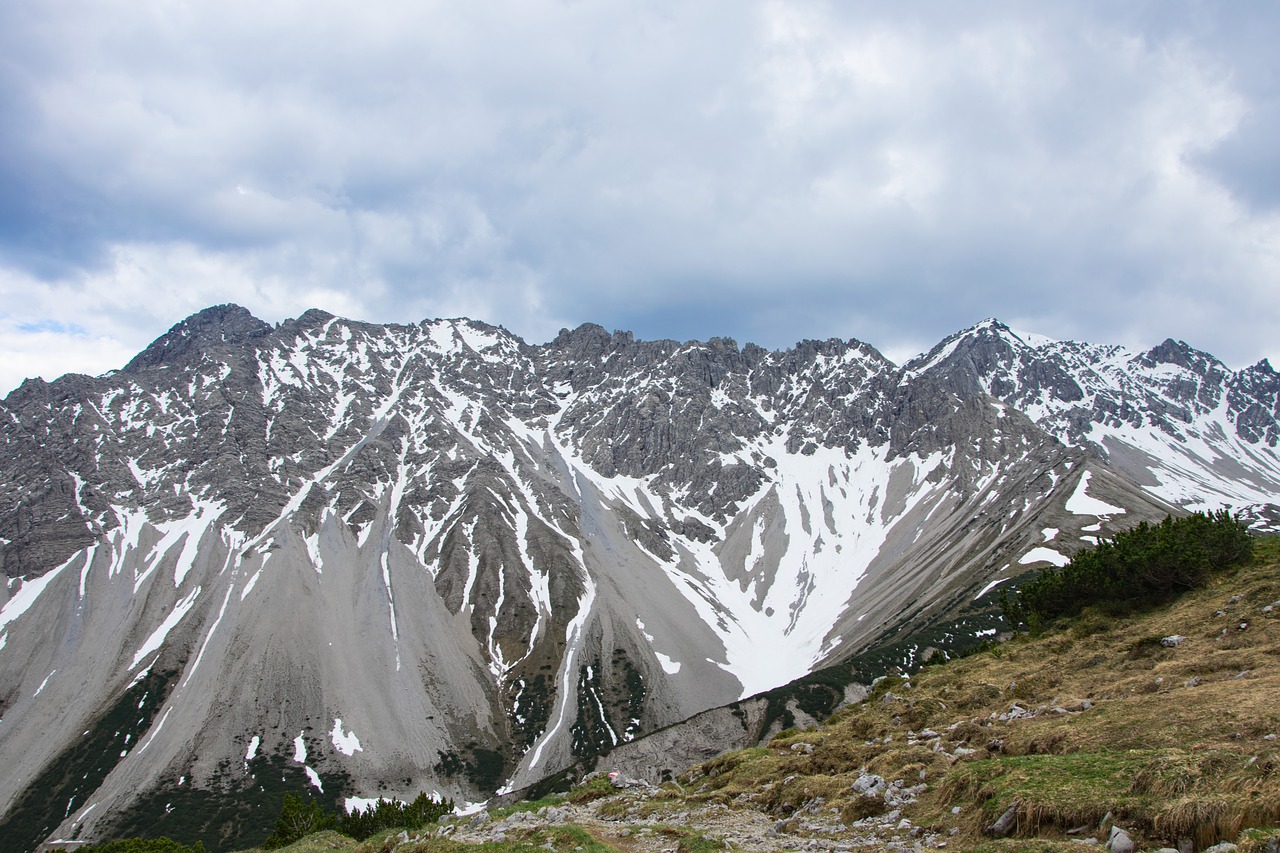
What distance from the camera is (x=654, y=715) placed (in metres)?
167

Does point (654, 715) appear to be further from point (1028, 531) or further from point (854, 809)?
point (854, 809)

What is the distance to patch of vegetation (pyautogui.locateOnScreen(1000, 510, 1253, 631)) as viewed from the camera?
37.9 m

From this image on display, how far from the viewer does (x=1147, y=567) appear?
39062 mm

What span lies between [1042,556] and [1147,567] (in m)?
134

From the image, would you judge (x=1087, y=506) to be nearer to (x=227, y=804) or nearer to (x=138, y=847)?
(x=138, y=847)

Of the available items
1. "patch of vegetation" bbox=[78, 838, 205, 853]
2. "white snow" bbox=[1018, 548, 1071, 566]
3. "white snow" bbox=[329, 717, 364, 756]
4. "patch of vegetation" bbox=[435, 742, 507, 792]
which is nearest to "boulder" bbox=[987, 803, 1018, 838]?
"patch of vegetation" bbox=[78, 838, 205, 853]

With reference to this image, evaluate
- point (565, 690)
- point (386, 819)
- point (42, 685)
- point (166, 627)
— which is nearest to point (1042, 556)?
point (565, 690)

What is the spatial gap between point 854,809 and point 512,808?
58.0ft

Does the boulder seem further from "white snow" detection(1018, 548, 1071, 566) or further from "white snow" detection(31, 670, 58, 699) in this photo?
"white snow" detection(31, 670, 58, 699)

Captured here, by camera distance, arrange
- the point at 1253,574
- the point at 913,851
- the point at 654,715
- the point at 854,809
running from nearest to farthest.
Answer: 1. the point at 913,851
2. the point at 854,809
3. the point at 1253,574
4. the point at 654,715

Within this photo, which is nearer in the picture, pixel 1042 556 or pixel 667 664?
pixel 1042 556

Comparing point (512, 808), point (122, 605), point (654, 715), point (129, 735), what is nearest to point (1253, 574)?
point (512, 808)

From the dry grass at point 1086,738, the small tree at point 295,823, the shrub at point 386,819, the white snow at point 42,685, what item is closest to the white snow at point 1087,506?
the dry grass at point 1086,738

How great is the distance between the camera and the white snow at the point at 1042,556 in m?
151
